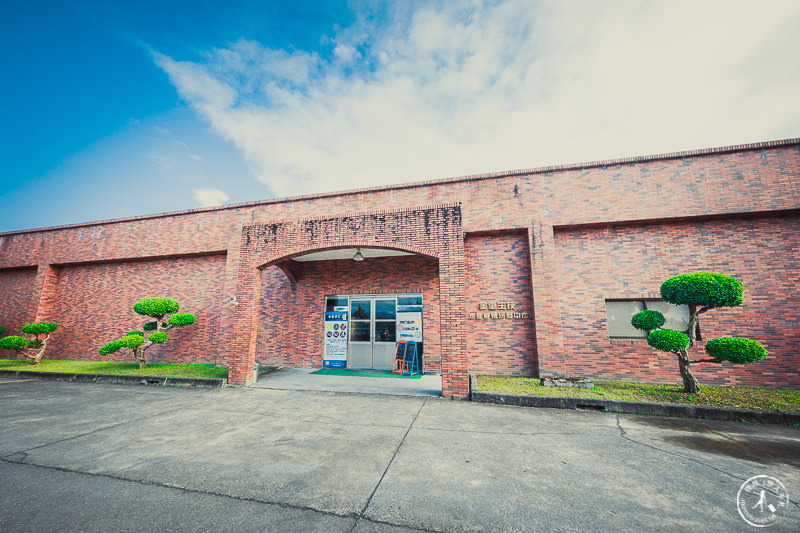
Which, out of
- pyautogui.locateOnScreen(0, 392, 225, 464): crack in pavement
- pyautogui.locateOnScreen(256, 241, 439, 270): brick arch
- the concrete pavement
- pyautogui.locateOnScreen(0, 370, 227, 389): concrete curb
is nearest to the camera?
pyautogui.locateOnScreen(0, 392, 225, 464): crack in pavement

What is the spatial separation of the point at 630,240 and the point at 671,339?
10.7 ft

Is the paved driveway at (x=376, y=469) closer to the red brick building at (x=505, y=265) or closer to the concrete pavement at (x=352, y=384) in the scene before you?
the concrete pavement at (x=352, y=384)

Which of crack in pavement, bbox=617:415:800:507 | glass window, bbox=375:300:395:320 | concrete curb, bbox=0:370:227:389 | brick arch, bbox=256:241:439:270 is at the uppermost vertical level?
brick arch, bbox=256:241:439:270

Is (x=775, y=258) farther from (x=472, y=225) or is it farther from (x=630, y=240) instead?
(x=472, y=225)

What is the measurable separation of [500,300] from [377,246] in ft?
13.8

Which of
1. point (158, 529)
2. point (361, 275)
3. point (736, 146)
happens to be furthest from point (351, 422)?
point (736, 146)

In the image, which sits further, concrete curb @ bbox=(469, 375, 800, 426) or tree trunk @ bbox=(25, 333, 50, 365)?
tree trunk @ bbox=(25, 333, 50, 365)

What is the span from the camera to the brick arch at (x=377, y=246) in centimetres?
707

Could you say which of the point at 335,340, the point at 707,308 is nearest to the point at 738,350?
the point at 707,308

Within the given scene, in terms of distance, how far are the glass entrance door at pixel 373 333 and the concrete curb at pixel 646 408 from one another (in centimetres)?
452

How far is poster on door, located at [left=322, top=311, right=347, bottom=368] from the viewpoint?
10984 millimetres

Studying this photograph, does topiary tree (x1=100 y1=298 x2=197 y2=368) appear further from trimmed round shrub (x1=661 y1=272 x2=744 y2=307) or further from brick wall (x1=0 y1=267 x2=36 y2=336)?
trimmed round shrub (x1=661 y1=272 x2=744 y2=307)

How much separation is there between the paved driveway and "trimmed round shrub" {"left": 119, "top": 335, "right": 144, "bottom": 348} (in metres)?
4.54

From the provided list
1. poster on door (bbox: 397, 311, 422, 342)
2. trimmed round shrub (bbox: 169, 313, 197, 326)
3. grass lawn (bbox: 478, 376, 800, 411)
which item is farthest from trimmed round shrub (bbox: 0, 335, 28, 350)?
grass lawn (bbox: 478, 376, 800, 411)
